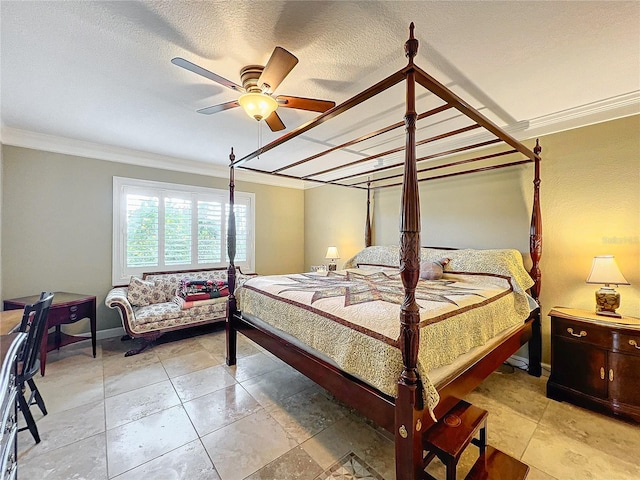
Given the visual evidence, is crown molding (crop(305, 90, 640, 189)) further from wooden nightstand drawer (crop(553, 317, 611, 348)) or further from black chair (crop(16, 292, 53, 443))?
black chair (crop(16, 292, 53, 443))

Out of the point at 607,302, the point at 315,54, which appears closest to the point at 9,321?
the point at 315,54

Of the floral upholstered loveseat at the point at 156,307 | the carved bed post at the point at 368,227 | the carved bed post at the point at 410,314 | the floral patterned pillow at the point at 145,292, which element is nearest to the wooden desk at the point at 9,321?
the floral upholstered loveseat at the point at 156,307

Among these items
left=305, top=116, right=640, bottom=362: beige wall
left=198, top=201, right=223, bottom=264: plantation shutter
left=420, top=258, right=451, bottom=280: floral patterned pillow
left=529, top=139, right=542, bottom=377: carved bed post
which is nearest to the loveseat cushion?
left=198, top=201, right=223, bottom=264: plantation shutter

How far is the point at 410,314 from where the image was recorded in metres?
1.28

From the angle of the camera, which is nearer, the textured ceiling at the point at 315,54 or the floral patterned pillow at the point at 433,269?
the textured ceiling at the point at 315,54

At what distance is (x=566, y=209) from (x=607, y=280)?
2.74 ft

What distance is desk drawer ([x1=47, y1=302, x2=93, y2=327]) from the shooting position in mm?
2840

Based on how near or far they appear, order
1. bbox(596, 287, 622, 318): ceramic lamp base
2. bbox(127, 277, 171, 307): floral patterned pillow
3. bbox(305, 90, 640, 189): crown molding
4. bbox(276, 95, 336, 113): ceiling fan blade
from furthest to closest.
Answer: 1. bbox(127, 277, 171, 307): floral patterned pillow
2. bbox(305, 90, 640, 189): crown molding
3. bbox(596, 287, 622, 318): ceramic lamp base
4. bbox(276, 95, 336, 113): ceiling fan blade

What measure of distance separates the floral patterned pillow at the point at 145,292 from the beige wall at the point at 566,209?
12.6 feet

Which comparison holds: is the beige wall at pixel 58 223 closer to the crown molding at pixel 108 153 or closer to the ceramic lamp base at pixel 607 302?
the crown molding at pixel 108 153

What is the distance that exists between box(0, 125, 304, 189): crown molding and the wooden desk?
2.29 m

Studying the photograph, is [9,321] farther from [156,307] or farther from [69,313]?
[156,307]

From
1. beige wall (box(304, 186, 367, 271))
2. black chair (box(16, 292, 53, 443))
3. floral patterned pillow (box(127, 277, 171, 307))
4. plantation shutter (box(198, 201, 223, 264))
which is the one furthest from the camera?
beige wall (box(304, 186, 367, 271))

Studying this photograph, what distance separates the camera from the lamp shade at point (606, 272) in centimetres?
218
